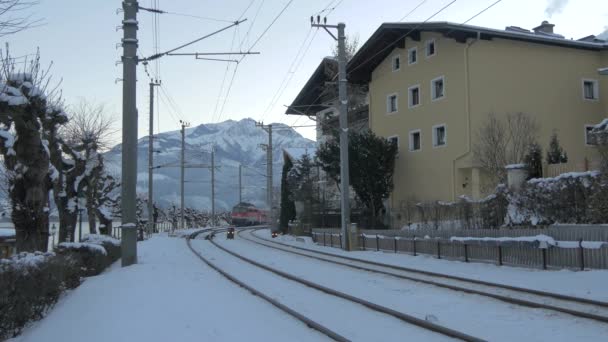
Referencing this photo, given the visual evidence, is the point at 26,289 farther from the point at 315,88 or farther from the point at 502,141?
the point at 315,88

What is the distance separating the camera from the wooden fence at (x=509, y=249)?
15.4 metres

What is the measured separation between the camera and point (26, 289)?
9.89m

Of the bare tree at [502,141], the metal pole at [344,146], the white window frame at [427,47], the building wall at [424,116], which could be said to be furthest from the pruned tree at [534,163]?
the white window frame at [427,47]

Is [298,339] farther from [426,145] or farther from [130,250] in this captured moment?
[426,145]

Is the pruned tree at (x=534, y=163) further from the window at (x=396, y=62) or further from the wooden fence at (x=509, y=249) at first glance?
the window at (x=396, y=62)

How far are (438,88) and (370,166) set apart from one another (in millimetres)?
6309

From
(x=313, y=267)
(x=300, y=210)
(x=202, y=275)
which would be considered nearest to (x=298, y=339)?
(x=202, y=275)

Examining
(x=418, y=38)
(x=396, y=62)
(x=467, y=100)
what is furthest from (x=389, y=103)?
(x=467, y=100)

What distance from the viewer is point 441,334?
8.75 m

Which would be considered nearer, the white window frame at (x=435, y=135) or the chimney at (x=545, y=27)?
the white window frame at (x=435, y=135)

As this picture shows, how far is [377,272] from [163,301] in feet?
25.6

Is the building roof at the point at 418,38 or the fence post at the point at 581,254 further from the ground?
the building roof at the point at 418,38

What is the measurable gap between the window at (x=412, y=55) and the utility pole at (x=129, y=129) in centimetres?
2309

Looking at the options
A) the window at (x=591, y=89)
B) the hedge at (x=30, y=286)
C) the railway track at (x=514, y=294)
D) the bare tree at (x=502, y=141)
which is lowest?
the railway track at (x=514, y=294)
